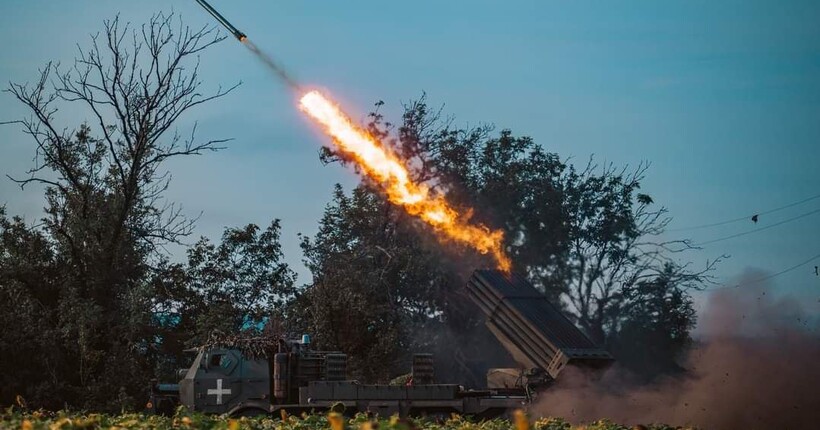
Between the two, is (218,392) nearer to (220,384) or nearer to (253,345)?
(220,384)

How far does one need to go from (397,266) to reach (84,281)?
43.2ft

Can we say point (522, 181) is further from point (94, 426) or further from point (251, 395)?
point (94, 426)

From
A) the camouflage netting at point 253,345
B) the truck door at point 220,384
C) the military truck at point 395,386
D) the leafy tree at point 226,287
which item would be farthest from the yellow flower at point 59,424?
the leafy tree at point 226,287

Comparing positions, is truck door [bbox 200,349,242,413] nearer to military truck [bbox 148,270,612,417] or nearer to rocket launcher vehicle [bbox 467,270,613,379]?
military truck [bbox 148,270,612,417]

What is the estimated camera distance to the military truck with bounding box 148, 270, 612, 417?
76.2 feet

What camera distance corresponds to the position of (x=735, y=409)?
22.8m

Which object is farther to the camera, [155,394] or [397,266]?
[397,266]

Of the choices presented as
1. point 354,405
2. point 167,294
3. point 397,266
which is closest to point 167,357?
point 167,294

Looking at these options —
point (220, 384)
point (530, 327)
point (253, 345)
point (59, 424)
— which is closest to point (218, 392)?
point (220, 384)

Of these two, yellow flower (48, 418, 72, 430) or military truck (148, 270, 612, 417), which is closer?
yellow flower (48, 418, 72, 430)

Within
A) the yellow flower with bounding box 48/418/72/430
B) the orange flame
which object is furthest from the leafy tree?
the yellow flower with bounding box 48/418/72/430

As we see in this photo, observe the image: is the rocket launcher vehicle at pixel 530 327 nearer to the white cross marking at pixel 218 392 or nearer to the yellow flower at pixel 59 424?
the white cross marking at pixel 218 392

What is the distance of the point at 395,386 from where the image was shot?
2341 centimetres

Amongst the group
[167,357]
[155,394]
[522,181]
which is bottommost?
[155,394]
